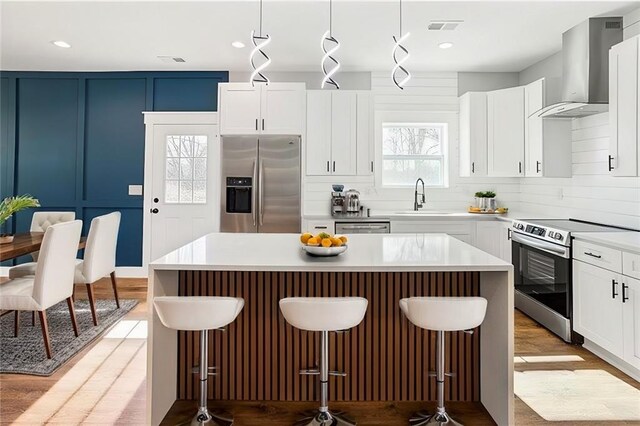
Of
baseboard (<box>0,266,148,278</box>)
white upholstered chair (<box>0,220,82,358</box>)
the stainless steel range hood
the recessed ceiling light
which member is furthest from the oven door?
the recessed ceiling light

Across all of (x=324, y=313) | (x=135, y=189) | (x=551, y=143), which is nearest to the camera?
(x=324, y=313)

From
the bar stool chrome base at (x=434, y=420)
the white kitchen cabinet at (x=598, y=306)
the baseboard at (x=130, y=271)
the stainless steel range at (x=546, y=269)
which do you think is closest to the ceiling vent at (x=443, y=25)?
the stainless steel range at (x=546, y=269)

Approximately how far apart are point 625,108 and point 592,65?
0.80 meters

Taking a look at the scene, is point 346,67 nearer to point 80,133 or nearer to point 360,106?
point 360,106

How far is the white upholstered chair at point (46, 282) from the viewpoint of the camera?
3047 millimetres

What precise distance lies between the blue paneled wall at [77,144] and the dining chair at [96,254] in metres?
1.53

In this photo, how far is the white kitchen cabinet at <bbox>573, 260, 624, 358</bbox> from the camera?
2.86m

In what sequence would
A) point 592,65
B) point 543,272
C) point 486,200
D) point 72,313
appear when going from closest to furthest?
point 72,313
point 592,65
point 543,272
point 486,200

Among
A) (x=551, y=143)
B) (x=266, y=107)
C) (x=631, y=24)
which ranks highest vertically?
(x=631, y=24)

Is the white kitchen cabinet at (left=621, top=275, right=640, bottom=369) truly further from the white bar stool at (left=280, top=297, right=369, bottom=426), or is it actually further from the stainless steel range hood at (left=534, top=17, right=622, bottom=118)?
the white bar stool at (left=280, top=297, right=369, bottom=426)

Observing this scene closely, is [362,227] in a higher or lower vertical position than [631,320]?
higher

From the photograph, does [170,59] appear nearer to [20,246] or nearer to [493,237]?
[20,246]

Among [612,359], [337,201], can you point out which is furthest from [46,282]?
[612,359]

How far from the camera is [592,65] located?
366 centimetres
